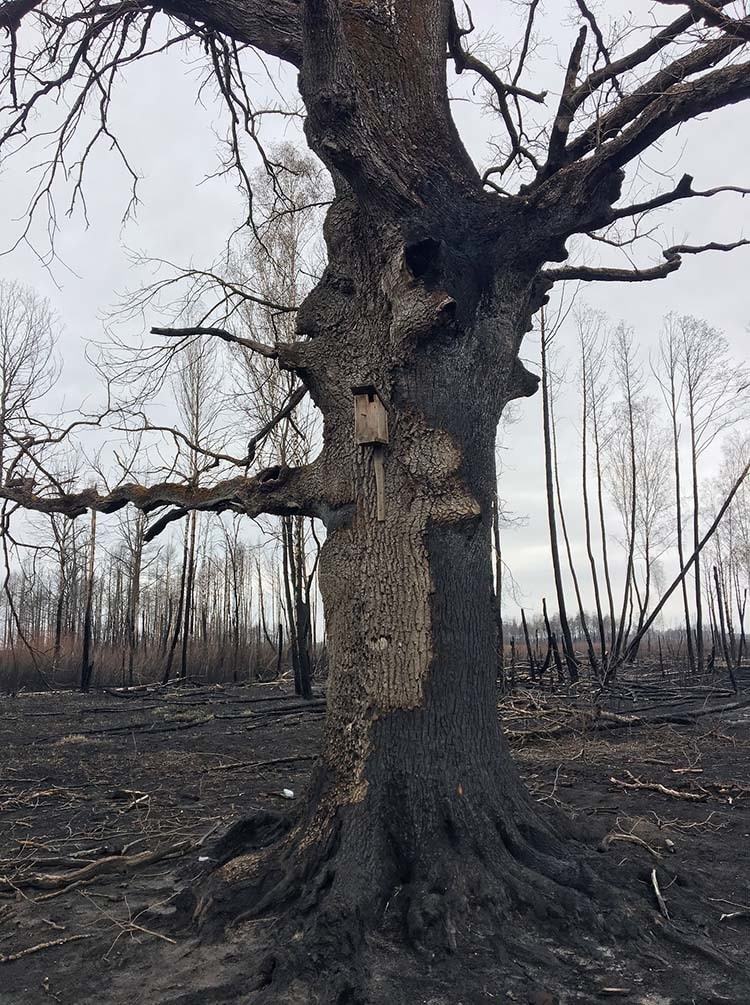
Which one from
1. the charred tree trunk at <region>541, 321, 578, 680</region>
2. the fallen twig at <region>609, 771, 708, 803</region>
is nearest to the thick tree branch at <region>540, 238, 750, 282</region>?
the fallen twig at <region>609, 771, 708, 803</region>

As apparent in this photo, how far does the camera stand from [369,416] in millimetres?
3744

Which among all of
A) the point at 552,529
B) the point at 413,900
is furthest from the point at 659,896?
the point at 552,529

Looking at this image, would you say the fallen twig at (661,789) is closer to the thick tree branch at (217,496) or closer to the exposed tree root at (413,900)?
the exposed tree root at (413,900)

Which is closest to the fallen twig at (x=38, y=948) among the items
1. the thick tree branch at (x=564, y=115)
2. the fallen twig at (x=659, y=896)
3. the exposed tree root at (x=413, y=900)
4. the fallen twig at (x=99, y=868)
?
the exposed tree root at (x=413, y=900)

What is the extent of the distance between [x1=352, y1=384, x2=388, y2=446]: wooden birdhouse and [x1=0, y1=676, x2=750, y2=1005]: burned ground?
7.41 ft

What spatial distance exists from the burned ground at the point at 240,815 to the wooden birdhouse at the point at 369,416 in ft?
7.41

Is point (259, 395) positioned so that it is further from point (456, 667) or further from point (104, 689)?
point (456, 667)

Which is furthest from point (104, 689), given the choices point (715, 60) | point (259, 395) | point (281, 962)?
point (715, 60)

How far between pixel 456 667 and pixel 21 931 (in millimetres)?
2457

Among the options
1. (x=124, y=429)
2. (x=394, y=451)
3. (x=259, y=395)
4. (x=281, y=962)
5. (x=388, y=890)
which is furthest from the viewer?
(x=259, y=395)

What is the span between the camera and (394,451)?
→ 385cm

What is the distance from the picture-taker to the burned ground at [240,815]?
2.84m

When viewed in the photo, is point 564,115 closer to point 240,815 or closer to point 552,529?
point 240,815

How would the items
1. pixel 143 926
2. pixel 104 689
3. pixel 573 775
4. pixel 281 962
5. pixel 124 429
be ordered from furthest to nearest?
pixel 104 689, pixel 573 775, pixel 124 429, pixel 143 926, pixel 281 962
